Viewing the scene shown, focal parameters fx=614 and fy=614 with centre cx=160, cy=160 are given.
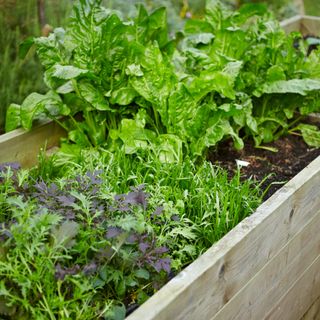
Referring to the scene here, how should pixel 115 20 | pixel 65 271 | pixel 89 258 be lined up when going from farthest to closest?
pixel 115 20 < pixel 89 258 < pixel 65 271

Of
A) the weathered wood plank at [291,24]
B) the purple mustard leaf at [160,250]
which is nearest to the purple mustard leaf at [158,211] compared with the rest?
the purple mustard leaf at [160,250]

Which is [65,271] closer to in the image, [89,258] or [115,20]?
[89,258]

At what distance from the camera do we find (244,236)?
6.30 feet

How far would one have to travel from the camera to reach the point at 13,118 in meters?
2.58

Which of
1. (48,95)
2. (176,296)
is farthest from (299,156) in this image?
(176,296)

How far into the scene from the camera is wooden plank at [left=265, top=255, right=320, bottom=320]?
2.35m

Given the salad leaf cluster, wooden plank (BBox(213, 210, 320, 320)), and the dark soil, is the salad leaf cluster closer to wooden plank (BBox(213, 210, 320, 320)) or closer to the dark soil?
the dark soil

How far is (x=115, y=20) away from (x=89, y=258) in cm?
116

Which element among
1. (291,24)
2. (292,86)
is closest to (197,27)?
(292,86)

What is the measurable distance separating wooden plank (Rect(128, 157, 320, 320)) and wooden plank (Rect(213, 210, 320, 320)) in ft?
0.10

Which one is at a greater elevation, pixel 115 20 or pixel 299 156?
pixel 115 20

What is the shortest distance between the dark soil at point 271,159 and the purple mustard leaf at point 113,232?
983 millimetres

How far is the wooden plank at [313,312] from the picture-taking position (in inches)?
105

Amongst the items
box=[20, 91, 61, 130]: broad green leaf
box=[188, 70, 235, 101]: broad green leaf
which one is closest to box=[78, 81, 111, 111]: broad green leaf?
box=[20, 91, 61, 130]: broad green leaf
